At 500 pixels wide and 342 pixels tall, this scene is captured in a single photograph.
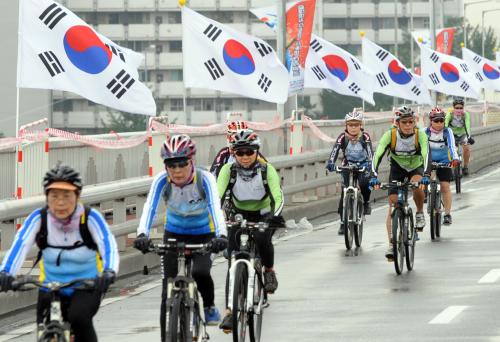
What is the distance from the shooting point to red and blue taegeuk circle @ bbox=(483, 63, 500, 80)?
53.4 meters

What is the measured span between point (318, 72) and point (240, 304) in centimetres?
2350

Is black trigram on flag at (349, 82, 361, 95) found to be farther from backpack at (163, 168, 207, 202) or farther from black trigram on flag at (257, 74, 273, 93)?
backpack at (163, 168, 207, 202)

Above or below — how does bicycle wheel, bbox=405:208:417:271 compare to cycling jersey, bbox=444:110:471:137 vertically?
below

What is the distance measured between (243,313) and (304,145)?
20.0m

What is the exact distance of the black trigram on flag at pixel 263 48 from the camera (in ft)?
86.3

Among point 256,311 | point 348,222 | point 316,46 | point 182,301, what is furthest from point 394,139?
point 316,46

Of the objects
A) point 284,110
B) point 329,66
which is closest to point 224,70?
point 284,110

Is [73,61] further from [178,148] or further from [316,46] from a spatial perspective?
[316,46]

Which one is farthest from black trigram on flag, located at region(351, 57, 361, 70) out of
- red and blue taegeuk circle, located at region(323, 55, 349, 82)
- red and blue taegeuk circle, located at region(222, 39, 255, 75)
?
red and blue taegeuk circle, located at region(222, 39, 255, 75)

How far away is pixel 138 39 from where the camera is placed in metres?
141

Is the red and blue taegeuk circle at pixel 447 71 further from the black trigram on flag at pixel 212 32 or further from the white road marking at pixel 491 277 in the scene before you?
the white road marking at pixel 491 277

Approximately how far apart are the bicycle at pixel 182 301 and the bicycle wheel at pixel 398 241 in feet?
22.5

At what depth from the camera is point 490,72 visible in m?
53.7

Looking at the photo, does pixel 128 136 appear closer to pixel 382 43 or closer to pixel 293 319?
pixel 293 319
